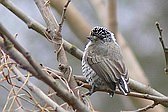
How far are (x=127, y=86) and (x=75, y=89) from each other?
22.4 inches

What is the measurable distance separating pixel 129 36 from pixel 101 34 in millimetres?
4570

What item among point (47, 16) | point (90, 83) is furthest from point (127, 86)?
point (47, 16)

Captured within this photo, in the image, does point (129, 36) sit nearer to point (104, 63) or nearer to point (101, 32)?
point (101, 32)

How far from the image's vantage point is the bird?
2.45 m

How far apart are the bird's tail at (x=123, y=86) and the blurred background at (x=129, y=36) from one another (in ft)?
14.0

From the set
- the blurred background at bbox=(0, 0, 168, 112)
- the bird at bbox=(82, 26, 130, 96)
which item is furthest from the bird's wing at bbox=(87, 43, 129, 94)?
the blurred background at bbox=(0, 0, 168, 112)

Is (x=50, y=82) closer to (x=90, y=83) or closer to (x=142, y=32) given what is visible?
(x=90, y=83)

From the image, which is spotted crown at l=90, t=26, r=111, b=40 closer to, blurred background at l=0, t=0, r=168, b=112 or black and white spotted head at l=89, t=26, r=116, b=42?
black and white spotted head at l=89, t=26, r=116, b=42

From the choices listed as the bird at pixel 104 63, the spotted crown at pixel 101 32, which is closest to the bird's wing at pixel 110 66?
the bird at pixel 104 63

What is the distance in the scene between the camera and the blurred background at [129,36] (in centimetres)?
694

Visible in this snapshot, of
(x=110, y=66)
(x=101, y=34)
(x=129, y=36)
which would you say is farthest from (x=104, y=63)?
(x=129, y=36)

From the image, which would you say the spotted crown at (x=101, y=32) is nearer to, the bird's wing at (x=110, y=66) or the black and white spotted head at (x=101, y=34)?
the black and white spotted head at (x=101, y=34)

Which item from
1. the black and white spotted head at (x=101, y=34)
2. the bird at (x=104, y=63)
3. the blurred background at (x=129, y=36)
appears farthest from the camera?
the blurred background at (x=129, y=36)

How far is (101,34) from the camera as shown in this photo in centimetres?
296
